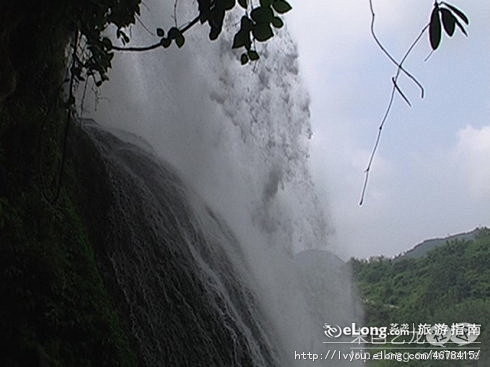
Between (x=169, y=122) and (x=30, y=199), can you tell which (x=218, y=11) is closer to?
(x=30, y=199)

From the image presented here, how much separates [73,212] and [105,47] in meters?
1.20

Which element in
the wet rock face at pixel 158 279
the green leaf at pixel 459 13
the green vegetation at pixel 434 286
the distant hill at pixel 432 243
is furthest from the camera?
the distant hill at pixel 432 243

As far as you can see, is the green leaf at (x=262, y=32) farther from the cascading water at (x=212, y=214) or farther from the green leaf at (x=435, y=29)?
the cascading water at (x=212, y=214)

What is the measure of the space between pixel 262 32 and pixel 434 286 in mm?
25269

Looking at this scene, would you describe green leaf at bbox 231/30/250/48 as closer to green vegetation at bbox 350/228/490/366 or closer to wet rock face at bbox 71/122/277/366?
wet rock face at bbox 71/122/277/366

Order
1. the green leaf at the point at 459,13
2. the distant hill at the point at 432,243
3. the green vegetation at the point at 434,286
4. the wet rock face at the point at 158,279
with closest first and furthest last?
the green leaf at the point at 459,13
the wet rock face at the point at 158,279
the green vegetation at the point at 434,286
the distant hill at the point at 432,243

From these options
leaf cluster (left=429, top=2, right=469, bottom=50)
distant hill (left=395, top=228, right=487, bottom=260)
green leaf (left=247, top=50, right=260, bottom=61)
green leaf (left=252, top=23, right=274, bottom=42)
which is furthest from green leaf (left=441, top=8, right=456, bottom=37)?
distant hill (left=395, top=228, right=487, bottom=260)

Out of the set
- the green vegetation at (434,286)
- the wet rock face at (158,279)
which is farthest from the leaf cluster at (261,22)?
the green vegetation at (434,286)

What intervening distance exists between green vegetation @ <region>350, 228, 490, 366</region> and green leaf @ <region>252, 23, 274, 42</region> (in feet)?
60.1

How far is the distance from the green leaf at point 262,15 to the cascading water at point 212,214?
2421mm

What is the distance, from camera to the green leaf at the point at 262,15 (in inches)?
65.7

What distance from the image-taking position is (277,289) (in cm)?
948

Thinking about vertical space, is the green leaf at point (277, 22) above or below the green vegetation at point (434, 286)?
below

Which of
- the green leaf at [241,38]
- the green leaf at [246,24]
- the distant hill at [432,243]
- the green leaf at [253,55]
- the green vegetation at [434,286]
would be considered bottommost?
the green leaf at [241,38]
